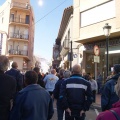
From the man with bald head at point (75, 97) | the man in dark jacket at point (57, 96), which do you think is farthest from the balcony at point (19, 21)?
the man with bald head at point (75, 97)

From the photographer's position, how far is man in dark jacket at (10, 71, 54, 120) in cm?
392

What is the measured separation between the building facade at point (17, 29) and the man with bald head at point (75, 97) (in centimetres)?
4653

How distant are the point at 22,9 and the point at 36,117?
50954 mm

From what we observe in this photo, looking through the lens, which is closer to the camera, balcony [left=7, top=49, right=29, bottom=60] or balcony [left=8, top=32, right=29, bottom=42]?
balcony [left=7, top=49, right=29, bottom=60]

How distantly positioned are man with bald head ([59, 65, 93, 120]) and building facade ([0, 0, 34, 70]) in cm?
4653

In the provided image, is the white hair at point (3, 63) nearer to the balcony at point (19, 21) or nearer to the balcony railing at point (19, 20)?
the balcony at point (19, 21)

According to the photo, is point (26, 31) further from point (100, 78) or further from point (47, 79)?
point (47, 79)

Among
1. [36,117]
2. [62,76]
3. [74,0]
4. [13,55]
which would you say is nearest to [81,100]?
[36,117]

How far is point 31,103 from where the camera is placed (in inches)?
156

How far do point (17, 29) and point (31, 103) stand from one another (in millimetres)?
50305

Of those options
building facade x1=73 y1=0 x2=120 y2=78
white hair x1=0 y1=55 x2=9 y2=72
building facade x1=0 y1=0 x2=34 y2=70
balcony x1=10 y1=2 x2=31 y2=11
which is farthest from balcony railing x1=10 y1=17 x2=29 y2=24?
white hair x1=0 y1=55 x2=9 y2=72

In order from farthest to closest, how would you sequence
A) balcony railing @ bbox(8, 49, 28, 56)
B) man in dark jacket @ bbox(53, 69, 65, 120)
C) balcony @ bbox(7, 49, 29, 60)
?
balcony railing @ bbox(8, 49, 28, 56) → balcony @ bbox(7, 49, 29, 60) → man in dark jacket @ bbox(53, 69, 65, 120)

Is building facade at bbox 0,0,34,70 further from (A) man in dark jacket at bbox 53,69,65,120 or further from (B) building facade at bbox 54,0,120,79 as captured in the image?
(A) man in dark jacket at bbox 53,69,65,120

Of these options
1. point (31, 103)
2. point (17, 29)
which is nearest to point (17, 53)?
point (17, 29)
